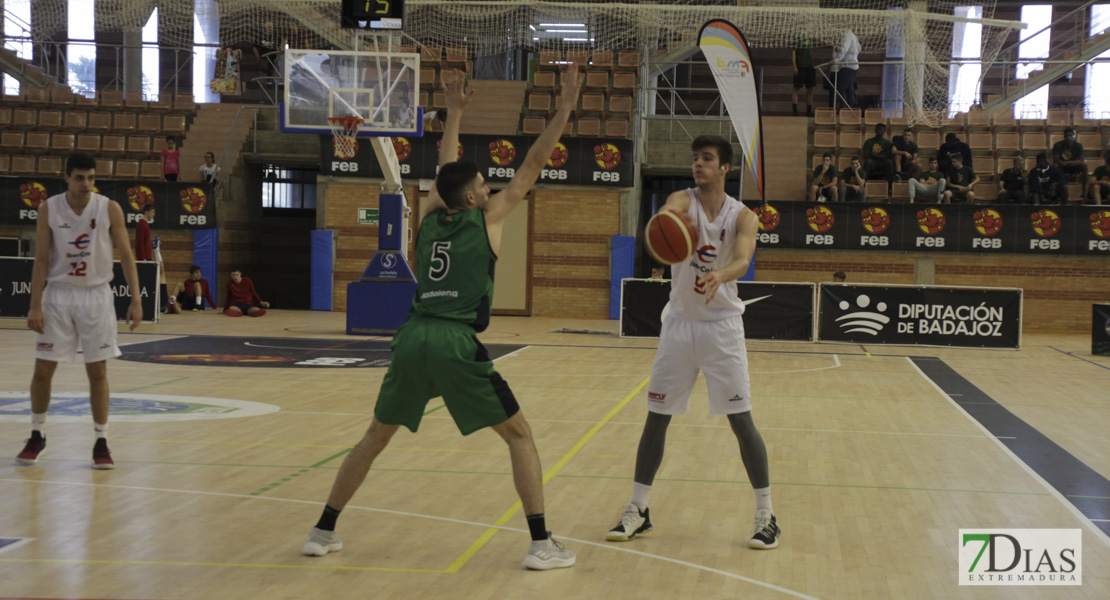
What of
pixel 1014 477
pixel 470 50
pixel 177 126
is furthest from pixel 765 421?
pixel 177 126

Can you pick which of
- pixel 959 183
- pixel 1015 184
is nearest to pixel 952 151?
pixel 959 183

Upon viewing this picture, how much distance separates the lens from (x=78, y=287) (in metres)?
5.98

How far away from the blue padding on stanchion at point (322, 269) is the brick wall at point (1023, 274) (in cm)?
1009

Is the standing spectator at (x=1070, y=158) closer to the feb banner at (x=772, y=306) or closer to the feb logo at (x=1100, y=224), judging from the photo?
the feb logo at (x=1100, y=224)

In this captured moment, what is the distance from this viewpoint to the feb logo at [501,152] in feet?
74.7

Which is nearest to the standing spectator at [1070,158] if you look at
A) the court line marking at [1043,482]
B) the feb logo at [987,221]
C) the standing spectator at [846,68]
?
the feb logo at [987,221]

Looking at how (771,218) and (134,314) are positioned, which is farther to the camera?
(771,218)

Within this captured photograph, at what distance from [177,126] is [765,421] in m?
21.2

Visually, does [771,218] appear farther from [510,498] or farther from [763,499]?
[763,499]

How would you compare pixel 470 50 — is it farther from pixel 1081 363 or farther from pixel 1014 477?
pixel 1014 477

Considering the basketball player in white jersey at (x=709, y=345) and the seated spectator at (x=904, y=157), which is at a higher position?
the seated spectator at (x=904, y=157)

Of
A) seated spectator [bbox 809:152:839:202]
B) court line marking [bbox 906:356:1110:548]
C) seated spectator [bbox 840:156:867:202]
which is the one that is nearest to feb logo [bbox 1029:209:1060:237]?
seated spectator [bbox 840:156:867:202]

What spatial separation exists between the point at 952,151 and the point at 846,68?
4.00 metres

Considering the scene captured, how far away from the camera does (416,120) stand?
644 inches
